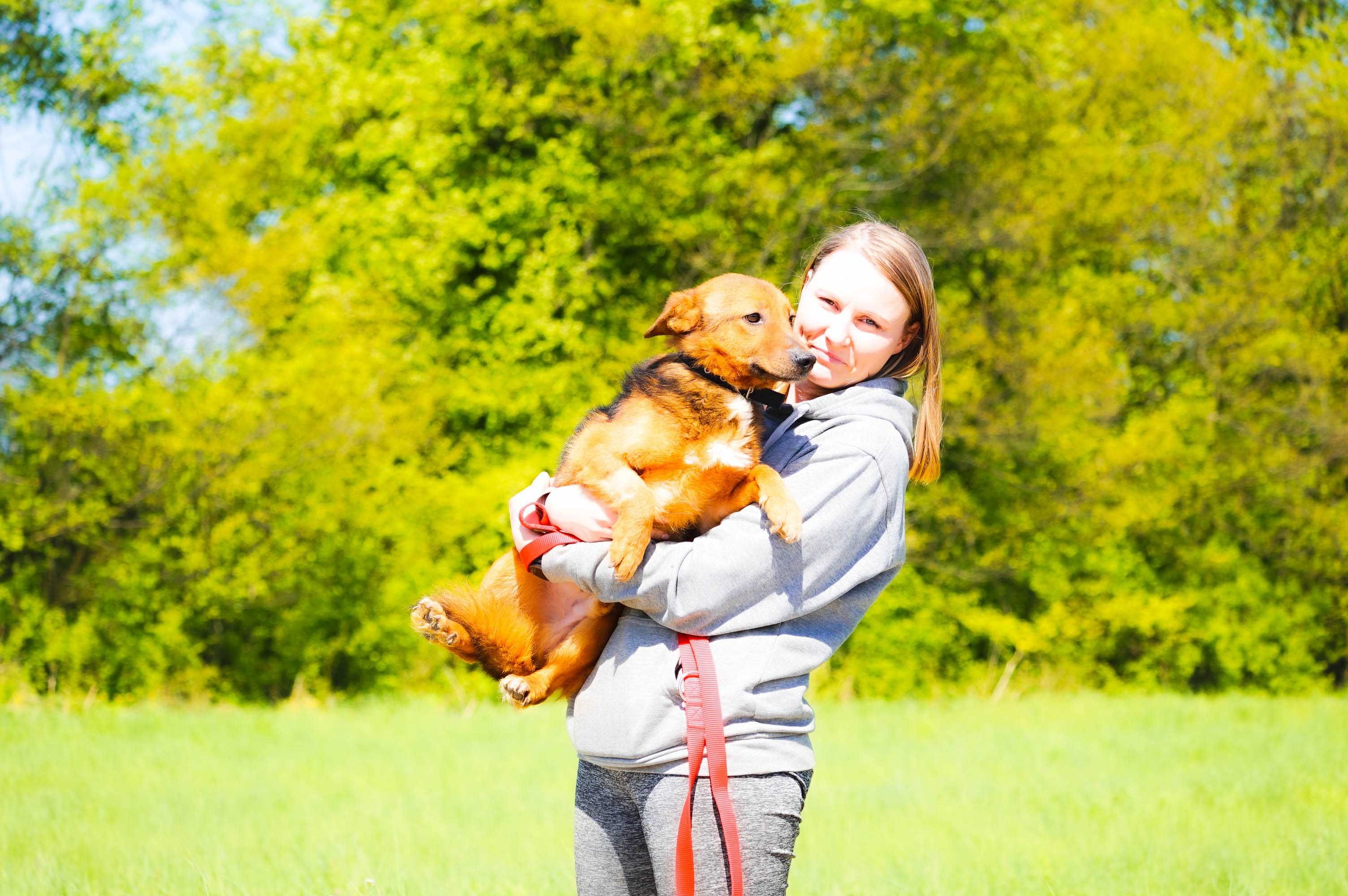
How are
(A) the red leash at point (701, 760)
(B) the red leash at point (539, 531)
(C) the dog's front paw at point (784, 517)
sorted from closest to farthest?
(A) the red leash at point (701, 760) < (C) the dog's front paw at point (784, 517) < (B) the red leash at point (539, 531)

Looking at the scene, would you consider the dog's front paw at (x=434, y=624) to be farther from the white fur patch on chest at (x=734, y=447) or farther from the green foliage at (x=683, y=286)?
the green foliage at (x=683, y=286)

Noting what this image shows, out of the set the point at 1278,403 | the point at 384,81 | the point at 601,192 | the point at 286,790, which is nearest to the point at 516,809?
the point at 286,790

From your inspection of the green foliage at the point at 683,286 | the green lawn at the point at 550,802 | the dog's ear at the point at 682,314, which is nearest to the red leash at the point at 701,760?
the dog's ear at the point at 682,314

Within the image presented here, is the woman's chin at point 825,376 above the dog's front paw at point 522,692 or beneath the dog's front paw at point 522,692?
above

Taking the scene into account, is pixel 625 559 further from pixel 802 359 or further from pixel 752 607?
pixel 802 359

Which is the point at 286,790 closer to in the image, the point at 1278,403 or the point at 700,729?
the point at 700,729

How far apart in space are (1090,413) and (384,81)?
8871 mm

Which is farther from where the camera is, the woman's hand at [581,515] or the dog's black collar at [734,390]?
the dog's black collar at [734,390]

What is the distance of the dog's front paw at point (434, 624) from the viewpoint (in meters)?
3.17

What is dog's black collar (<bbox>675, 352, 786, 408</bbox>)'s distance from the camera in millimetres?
3039

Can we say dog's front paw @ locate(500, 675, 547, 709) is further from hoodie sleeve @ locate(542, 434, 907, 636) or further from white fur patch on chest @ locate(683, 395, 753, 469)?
white fur patch on chest @ locate(683, 395, 753, 469)

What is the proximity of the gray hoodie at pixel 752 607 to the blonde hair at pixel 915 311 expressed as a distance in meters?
0.25

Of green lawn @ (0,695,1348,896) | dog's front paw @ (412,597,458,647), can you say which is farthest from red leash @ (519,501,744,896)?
green lawn @ (0,695,1348,896)

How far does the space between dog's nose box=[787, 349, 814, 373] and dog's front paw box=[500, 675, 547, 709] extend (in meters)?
1.05
